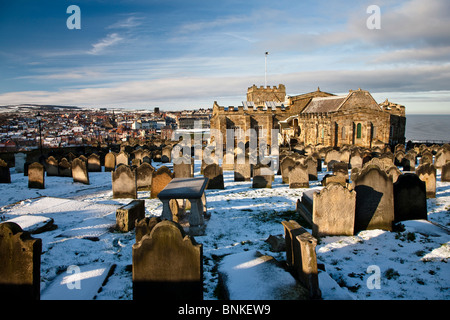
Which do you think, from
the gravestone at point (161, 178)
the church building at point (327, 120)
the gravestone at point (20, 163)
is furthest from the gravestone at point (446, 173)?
the gravestone at point (20, 163)

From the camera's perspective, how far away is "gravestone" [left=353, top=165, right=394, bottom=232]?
7.15m

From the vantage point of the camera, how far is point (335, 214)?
6.89 meters

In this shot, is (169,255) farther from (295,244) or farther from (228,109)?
(228,109)

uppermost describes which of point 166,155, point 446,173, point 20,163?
point 166,155

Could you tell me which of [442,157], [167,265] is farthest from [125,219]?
[442,157]

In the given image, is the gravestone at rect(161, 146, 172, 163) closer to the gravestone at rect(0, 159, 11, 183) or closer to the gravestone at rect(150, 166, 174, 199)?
Answer: the gravestone at rect(0, 159, 11, 183)

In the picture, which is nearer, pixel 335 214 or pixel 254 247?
pixel 254 247

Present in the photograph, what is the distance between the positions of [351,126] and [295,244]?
26625mm

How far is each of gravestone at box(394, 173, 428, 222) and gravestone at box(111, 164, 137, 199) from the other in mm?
9275

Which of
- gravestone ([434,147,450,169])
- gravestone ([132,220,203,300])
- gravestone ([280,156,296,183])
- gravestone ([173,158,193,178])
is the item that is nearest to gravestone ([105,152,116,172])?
gravestone ([173,158,193,178])

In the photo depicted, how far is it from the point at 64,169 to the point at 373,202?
1551 cm

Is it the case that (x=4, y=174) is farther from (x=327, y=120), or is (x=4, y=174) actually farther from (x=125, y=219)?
(x=327, y=120)

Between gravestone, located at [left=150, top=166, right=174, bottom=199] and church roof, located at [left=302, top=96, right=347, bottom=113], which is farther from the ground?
church roof, located at [left=302, top=96, right=347, bottom=113]

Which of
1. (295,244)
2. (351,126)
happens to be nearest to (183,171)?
(295,244)
